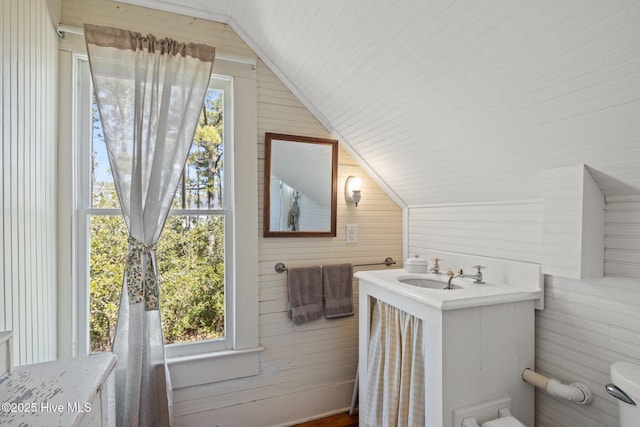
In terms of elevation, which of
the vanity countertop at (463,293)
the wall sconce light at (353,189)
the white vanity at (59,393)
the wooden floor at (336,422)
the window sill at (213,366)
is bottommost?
the wooden floor at (336,422)

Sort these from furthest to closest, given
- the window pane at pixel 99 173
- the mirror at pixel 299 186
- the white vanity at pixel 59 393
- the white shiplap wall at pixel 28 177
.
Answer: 1. the mirror at pixel 299 186
2. the window pane at pixel 99 173
3. the white shiplap wall at pixel 28 177
4. the white vanity at pixel 59 393

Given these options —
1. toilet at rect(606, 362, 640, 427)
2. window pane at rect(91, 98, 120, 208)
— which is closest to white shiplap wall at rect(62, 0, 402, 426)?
window pane at rect(91, 98, 120, 208)

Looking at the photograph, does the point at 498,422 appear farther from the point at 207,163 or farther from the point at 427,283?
the point at 207,163

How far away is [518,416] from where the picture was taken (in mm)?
1368

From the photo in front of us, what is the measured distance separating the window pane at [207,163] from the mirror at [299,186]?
280 millimetres

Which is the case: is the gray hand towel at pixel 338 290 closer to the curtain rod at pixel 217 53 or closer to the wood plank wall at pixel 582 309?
the wood plank wall at pixel 582 309

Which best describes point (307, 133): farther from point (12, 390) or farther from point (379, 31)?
point (12, 390)

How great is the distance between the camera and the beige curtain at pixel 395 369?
4.54 ft

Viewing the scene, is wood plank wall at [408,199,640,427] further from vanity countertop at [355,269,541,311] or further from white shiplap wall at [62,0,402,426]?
white shiplap wall at [62,0,402,426]

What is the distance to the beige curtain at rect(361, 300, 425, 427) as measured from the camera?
138 cm

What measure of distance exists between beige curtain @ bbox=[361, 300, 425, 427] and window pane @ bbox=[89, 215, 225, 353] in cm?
90

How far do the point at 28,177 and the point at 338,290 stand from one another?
64.0 inches

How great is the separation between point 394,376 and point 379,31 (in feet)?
4.93

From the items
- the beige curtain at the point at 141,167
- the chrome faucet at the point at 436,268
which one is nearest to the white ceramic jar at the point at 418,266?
the chrome faucet at the point at 436,268
